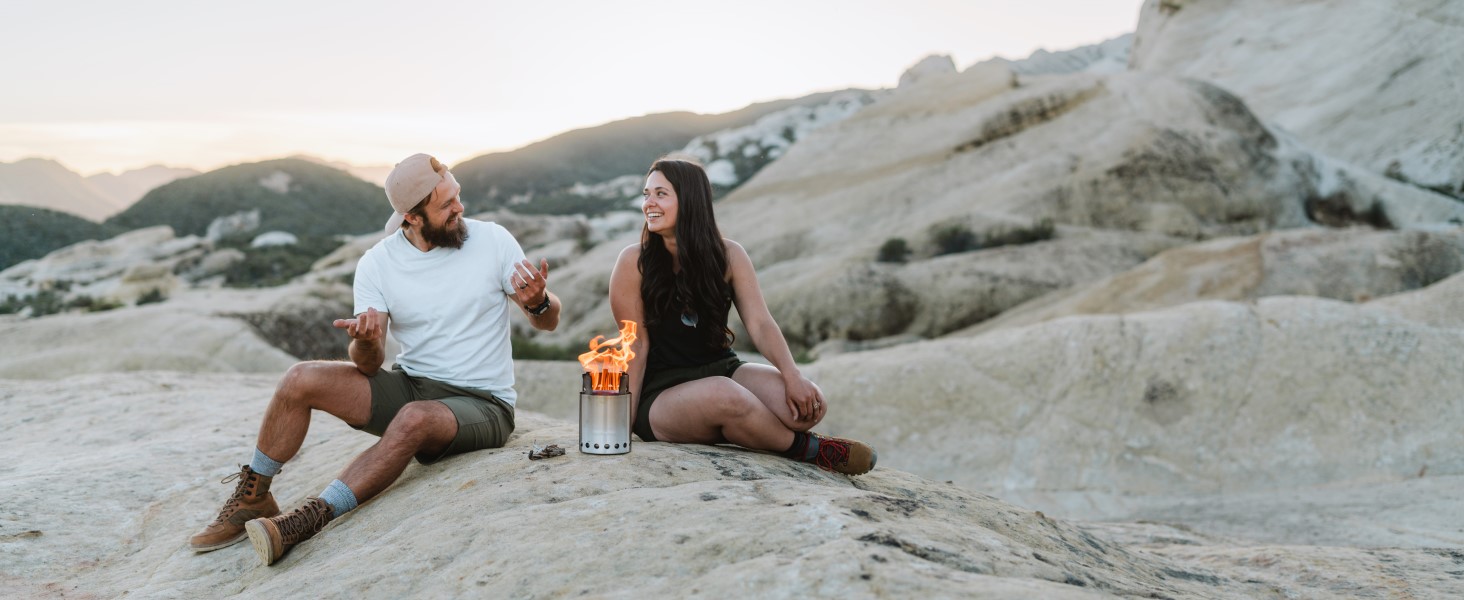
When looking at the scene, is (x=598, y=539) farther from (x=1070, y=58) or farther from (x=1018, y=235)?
(x=1070, y=58)

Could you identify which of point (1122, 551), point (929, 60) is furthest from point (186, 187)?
point (1122, 551)

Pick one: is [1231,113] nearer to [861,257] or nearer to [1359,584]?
[861,257]

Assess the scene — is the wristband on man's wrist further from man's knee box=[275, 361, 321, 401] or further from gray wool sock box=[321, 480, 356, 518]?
gray wool sock box=[321, 480, 356, 518]

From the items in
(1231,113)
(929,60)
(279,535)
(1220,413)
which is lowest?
(1220,413)

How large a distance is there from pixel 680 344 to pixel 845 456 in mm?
928

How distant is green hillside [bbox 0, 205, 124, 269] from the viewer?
46.4 metres

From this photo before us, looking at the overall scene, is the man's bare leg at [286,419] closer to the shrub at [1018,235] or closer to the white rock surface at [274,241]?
the shrub at [1018,235]

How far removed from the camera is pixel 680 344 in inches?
196

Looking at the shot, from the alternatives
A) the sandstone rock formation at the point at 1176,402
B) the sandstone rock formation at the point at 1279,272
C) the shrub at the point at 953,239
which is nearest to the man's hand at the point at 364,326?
the sandstone rock formation at the point at 1176,402

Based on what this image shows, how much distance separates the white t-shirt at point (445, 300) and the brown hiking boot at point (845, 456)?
1.46 meters

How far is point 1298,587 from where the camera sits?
15.2 feet

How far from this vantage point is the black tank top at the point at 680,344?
16.3 ft

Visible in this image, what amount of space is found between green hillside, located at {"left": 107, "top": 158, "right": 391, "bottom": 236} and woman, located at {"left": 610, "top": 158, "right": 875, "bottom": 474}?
56.0 m

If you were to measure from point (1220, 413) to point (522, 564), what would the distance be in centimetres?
802
